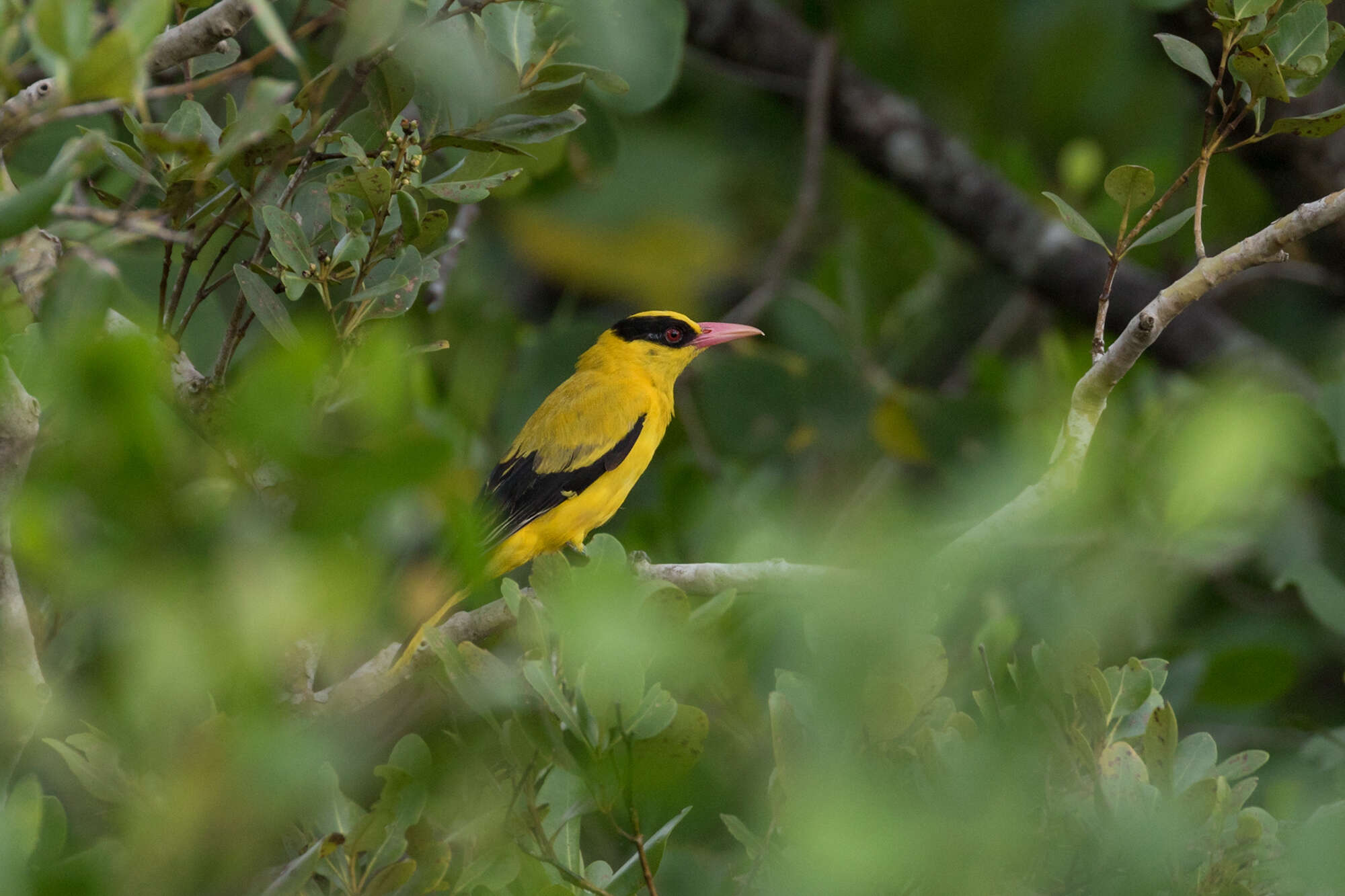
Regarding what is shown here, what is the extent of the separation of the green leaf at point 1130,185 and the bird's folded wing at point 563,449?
1898 millimetres

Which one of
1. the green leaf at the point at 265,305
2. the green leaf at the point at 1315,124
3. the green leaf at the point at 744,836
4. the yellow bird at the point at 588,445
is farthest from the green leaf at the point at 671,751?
the yellow bird at the point at 588,445

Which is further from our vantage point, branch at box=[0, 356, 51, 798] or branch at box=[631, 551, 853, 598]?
branch at box=[631, 551, 853, 598]

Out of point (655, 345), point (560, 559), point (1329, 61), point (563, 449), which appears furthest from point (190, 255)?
point (655, 345)

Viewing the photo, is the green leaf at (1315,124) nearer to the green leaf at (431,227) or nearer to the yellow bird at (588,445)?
the green leaf at (431,227)

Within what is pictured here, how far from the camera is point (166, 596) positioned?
80 cm

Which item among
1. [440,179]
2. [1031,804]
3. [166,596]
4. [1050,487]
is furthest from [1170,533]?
[166,596]

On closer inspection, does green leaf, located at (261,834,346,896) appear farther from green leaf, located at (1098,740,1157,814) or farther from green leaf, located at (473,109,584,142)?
green leaf, located at (473,109,584,142)

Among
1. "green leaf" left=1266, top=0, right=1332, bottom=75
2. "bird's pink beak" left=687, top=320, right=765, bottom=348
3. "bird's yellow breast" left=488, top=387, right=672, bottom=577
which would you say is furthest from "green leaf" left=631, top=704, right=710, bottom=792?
"bird's pink beak" left=687, top=320, right=765, bottom=348

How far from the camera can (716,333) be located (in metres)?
4.09

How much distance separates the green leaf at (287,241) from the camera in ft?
5.66

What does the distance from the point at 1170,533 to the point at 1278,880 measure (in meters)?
1.45

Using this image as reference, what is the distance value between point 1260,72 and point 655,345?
8.49 feet

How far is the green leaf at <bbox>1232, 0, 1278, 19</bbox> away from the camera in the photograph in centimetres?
183

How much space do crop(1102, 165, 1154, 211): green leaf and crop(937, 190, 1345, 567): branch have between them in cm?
14
